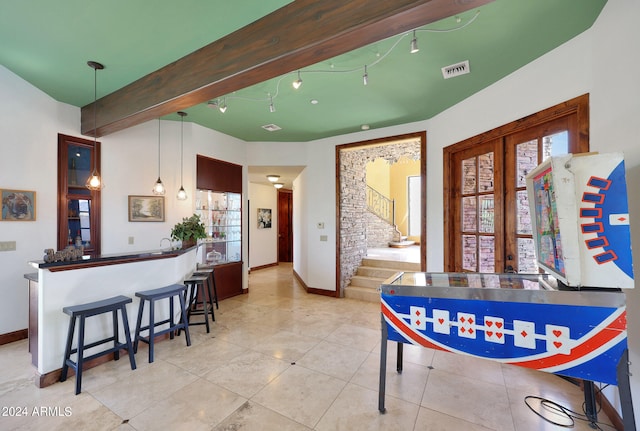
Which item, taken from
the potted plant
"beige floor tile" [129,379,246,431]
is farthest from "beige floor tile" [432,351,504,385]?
the potted plant

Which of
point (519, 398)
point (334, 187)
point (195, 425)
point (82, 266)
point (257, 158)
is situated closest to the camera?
point (195, 425)

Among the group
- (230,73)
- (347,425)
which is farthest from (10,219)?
(347,425)

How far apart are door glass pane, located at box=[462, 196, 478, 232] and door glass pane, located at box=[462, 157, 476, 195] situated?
0.37 feet

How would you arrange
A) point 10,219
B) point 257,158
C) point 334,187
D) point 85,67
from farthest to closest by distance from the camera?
point 257,158, point 334,187, point 10,219, point 85,67

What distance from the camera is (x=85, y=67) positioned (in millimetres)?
2996

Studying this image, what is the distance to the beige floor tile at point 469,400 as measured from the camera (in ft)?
6.88

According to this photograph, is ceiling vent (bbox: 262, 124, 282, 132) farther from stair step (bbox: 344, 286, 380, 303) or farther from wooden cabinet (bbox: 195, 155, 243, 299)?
stair step (bbox: 344, 286, 380, 303)

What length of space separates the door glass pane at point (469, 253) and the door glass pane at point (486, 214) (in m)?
0.22

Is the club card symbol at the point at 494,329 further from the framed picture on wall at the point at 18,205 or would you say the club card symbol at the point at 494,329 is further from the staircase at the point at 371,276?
A: the framed picture on wall at the point at 18,205

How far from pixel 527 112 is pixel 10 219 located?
20.2 ft

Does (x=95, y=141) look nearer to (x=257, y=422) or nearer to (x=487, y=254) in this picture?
(x=257, y=422)

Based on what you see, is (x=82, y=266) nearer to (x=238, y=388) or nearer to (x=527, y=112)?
(x=238, y=388)

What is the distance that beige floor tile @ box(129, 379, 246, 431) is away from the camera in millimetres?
2047

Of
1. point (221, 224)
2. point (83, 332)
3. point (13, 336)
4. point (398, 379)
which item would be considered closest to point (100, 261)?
point (83, 332)
